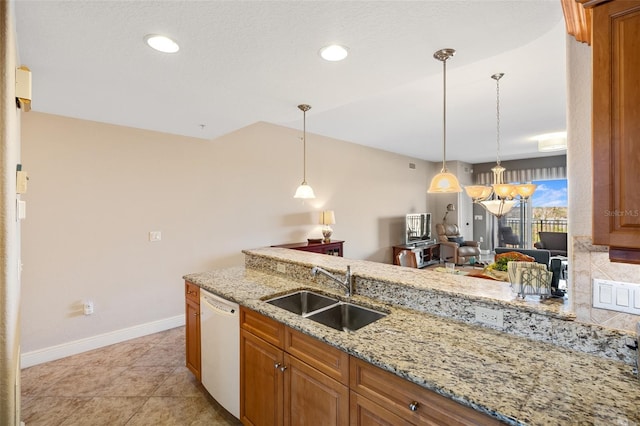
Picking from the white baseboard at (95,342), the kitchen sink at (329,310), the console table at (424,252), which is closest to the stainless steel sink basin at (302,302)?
the kitchen sink at (329,310)

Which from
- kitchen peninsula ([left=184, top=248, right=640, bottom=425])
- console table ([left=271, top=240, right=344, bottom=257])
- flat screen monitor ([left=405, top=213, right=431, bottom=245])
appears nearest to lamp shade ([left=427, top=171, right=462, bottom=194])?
kitchen peninsula ([left=184, top=248, right=640, bottom=425])

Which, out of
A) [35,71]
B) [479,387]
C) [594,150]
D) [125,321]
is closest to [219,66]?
[35,71]

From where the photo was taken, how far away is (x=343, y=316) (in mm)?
2041

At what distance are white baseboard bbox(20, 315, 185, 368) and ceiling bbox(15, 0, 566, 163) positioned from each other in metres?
2.36

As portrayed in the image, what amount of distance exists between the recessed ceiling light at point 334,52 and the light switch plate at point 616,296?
1.70 m

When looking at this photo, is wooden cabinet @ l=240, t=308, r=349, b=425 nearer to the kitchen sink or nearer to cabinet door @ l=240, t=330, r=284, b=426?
cabinet door @ l=240, t=330, r=284, b=426

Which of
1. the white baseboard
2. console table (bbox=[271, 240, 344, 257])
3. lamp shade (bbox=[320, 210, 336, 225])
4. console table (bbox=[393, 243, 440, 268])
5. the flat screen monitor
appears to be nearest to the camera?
the white baseboard

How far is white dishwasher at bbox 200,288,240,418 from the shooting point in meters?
2.04

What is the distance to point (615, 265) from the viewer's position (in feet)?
3.92

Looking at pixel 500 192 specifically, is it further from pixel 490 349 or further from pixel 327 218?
pixel 490 349

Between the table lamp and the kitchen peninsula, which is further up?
the table lamp

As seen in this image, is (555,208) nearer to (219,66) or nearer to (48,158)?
(219,66)

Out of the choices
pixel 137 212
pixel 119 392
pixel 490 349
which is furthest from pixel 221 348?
pixel 137 212

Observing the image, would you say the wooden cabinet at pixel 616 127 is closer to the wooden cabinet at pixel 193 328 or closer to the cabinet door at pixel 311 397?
the cabinet door at pixel 311 397
